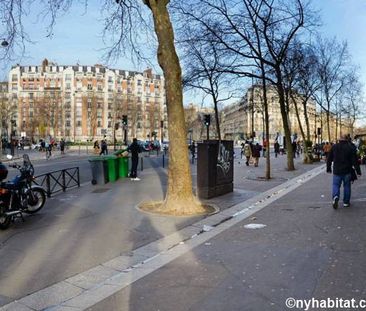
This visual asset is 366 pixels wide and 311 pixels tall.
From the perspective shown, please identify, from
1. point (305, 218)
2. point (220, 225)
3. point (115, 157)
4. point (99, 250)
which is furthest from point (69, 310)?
point (115, 157)

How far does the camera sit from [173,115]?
33.8 ft

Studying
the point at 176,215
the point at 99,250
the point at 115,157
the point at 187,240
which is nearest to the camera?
the point at 99,250

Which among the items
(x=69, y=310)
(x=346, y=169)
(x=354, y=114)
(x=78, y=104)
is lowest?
(x=69, y=310)

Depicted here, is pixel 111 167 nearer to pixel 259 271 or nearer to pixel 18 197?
pixel 18 197

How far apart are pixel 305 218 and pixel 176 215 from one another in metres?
2.72

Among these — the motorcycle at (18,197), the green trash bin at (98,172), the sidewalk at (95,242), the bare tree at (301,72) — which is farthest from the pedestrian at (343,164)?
the bare tree at (301,72)

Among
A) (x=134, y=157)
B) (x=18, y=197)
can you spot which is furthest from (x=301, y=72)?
(x=18, y=197)

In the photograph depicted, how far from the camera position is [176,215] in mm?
9805

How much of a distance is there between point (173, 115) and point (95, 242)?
3933 mm

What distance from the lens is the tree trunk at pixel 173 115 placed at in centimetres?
1022

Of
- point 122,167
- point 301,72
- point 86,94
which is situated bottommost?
point 122,167

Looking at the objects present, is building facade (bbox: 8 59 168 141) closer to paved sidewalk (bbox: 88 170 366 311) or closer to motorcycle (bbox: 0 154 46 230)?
motorcycle (bbox: 0 154 46 230)

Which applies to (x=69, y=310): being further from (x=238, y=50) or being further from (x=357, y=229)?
(x=238, y=50)

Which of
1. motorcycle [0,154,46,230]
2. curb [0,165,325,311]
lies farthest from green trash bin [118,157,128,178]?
curb [0,165,325,311]
